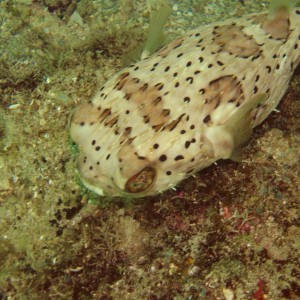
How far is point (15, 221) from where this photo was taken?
13.0 ft

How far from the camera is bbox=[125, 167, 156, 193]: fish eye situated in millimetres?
2781

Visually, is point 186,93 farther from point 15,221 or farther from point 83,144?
point 15,221

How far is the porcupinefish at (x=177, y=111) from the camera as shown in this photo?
2.85 m

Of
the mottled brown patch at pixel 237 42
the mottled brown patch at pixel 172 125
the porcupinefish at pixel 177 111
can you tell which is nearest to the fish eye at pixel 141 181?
the porcupinefish at pixel 177 111

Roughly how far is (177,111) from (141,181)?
64 cm

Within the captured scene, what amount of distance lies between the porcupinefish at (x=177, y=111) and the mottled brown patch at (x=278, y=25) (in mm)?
21

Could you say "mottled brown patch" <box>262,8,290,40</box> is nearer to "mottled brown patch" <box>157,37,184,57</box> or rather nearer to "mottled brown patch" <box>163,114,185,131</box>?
"mottled brown patch" <box>157,37,184,57</box>

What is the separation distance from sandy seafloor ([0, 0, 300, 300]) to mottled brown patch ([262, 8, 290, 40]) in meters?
0.82

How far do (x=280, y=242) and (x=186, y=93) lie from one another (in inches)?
59.2

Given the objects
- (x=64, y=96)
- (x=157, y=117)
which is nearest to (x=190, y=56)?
(x=157, y=117)

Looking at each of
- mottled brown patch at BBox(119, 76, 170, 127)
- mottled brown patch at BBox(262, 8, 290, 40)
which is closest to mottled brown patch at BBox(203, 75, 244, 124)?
mottled brown patch at BBox(119, 76, 170, 127)

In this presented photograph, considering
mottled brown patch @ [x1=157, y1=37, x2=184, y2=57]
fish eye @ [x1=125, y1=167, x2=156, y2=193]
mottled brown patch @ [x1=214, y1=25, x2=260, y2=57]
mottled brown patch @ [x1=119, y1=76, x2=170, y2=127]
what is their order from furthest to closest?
mottled brown patch @ [x1=157, y1=37, x2=184, y2=57] < mottled brown patch @ [x1=214, y1=25, x2=260, y2=57] < mottled brown patch @ [x1=119, y1=76, x2=170, y2=127] < fish eye @ [x1=125, y1=167, x2=156, y2=193]

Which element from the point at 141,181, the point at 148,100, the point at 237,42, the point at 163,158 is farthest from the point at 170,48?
the point at 141,181

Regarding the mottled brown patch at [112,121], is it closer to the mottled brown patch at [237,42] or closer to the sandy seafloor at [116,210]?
the sandy seafloor at [116,210]
